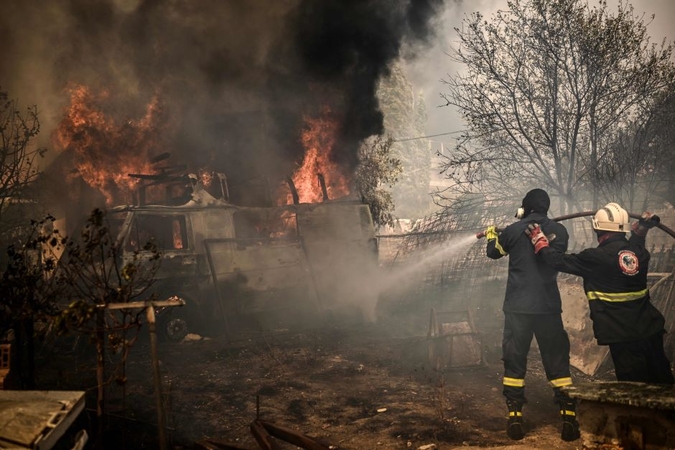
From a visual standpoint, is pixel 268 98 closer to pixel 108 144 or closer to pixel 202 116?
pixel 202 116

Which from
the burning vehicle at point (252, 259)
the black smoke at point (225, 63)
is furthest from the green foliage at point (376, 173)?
the burning vehicle at point (252, 259)

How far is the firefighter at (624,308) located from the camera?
423 centimetres

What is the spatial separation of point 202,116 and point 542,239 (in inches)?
519

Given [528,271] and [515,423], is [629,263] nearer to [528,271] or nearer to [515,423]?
[528,271]

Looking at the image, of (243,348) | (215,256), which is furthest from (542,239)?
(215,256)

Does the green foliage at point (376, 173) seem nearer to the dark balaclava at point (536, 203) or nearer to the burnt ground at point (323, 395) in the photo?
the burnt ground at point (323, 395)

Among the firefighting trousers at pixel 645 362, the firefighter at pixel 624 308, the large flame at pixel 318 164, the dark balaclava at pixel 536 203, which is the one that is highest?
the large flame at pixel 318 164

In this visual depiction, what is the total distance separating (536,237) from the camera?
181 inches

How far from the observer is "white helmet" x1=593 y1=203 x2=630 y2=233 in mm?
4438

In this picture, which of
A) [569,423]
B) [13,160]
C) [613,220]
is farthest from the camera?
[13,160]

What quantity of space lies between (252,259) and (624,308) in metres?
7.06

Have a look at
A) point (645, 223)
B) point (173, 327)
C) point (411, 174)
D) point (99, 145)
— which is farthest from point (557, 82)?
point (411, 174)

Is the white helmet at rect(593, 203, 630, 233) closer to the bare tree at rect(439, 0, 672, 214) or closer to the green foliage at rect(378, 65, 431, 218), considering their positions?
the bare tree at rect(439, 0, 672, 214)

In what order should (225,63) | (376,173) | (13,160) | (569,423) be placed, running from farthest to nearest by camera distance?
(376,173) < (225,63) < (13,160) < (569,423)
